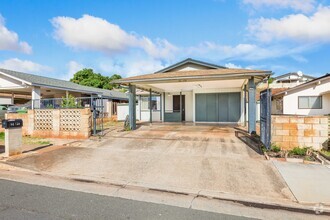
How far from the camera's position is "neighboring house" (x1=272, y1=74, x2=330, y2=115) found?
17.3 m

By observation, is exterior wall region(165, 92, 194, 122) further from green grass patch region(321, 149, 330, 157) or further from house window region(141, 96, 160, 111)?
green grass patch region(321, 149, 330, 157)

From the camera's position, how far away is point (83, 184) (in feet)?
17.1

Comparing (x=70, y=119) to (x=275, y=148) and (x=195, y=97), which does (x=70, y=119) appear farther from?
(x=195, y=97)

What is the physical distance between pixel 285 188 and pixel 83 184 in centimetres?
464

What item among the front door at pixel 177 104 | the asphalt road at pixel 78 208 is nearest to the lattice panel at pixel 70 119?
the asphalt road at pixel 78 208

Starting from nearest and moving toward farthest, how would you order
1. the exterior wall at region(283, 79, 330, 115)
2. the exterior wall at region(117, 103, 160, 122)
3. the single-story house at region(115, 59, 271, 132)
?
1. the single-story house at region(115, 59, 271, 132)
2. the exterior wall at region(283, 79, 330, 115)
3. the exterior wall at region(117, 103, 160, 122)

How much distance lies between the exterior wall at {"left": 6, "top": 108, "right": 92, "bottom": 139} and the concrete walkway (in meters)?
8.48

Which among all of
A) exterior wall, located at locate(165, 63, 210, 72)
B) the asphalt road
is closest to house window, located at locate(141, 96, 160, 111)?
exterior wall, located at locate(165, 63, 210, 72)

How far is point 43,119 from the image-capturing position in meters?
11.9

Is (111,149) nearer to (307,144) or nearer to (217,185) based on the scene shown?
(217,185)

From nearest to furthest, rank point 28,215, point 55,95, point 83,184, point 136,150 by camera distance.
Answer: point 28,215 < point 83,184 < point 136,150 < point 55,95

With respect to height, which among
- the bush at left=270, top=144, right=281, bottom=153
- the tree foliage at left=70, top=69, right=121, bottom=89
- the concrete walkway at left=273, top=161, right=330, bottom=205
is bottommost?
the concrete walkway at left=273, top=161, right=330, bottom=205

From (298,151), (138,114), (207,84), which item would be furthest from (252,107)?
(138,114)

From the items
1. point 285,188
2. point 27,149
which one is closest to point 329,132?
point 285,188
